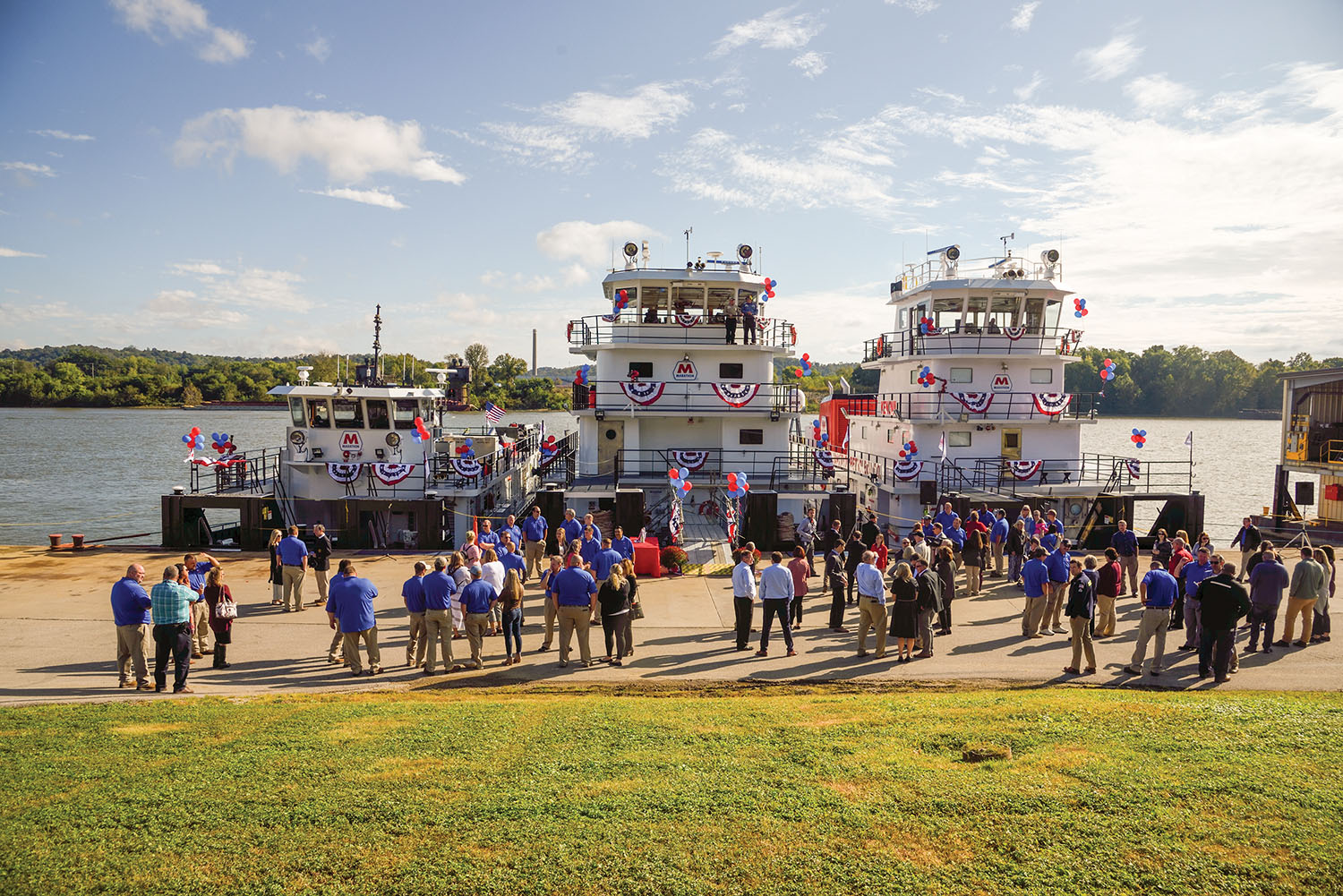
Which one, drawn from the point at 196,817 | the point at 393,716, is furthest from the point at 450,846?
the point at 393,716

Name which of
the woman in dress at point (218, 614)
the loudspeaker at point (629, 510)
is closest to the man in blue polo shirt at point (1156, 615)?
the woman in dress at point (218, 614)

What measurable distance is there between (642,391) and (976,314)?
12.3 m

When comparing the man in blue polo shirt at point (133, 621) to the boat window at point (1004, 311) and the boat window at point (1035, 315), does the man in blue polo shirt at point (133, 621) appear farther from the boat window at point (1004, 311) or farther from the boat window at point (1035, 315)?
the boat window at point (1035, 315)

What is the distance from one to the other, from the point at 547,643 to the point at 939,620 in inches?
255

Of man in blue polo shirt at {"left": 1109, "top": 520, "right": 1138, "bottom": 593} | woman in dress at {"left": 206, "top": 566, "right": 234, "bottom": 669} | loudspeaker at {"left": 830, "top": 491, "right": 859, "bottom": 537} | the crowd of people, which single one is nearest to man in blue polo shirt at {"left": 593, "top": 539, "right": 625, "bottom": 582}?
the crowd of people

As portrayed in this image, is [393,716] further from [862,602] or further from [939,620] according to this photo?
[939,620]

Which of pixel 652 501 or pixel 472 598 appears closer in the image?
pixel 472 598

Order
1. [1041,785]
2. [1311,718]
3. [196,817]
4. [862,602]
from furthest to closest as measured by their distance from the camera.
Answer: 1. [862,602]
2. [1311,718]
3. [1041,785]
4. [196,817]

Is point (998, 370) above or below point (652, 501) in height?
above

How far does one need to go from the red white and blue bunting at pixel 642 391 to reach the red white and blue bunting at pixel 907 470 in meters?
8.26

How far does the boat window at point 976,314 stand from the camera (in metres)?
27.8

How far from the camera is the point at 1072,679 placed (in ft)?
35.1

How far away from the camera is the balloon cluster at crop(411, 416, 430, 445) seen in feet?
78.2

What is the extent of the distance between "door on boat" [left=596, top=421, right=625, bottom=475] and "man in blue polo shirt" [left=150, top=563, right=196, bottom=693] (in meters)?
17.1
